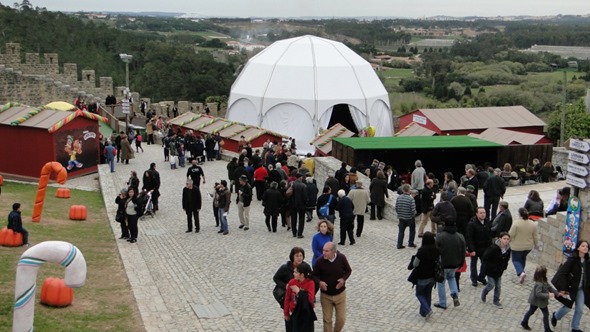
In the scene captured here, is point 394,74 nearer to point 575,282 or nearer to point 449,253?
point 449,253

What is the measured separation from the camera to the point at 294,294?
799 centimetres

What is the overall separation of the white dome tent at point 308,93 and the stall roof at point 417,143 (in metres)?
11.6

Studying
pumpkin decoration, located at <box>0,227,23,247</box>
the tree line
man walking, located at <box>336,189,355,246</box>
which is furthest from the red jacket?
the tree line

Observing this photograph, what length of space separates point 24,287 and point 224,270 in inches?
194

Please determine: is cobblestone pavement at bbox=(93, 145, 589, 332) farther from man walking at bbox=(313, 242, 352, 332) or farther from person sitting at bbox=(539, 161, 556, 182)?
person sitting at bbox=(539, 161, 556, 182)

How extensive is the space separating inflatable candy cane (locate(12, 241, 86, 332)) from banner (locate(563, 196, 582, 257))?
7.09 metres

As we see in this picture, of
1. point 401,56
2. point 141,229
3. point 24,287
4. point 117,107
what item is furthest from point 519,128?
point 401,56

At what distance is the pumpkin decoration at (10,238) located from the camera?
12.3 m

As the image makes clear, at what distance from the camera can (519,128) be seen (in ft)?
102

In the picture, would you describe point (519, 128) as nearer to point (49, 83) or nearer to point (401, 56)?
point (49, 83)

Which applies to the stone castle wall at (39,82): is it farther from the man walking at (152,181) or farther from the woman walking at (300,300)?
the woman walking at (300,300)

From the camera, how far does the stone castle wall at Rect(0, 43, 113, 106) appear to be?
115 ft

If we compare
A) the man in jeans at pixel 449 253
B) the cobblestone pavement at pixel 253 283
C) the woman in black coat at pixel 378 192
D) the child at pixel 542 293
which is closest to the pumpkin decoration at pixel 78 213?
the cobblestone pavement at pixel 253 283

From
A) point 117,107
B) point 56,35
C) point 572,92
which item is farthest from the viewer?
point 572,92
